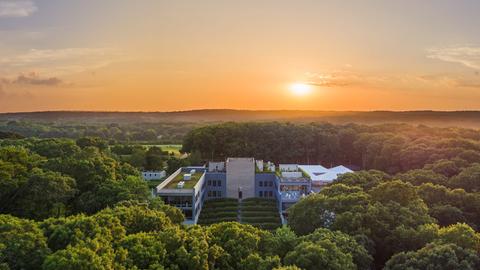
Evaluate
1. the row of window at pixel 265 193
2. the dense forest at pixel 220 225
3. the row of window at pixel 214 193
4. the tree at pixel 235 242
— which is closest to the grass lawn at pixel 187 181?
the row of window at pixel 214 193

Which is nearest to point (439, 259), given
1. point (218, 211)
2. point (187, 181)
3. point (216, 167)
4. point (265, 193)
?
point (218, 211)

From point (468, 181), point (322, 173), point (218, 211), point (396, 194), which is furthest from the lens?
point (322, 173)

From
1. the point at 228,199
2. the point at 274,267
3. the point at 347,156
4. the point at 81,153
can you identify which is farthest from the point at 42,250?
the point at 347,156

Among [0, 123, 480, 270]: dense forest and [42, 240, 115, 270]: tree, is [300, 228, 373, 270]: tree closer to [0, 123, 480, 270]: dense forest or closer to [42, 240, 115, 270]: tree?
[0, 123, 480, 270]: dense forest

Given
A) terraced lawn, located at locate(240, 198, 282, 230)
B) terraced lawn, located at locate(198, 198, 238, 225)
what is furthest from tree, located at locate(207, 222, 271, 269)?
terraced lawn, located at locate(198, 198, 238, 225)

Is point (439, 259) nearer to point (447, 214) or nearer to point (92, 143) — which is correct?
point (447, 214)

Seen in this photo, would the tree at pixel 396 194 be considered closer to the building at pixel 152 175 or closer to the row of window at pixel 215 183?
the row of window at pixel 215 183
